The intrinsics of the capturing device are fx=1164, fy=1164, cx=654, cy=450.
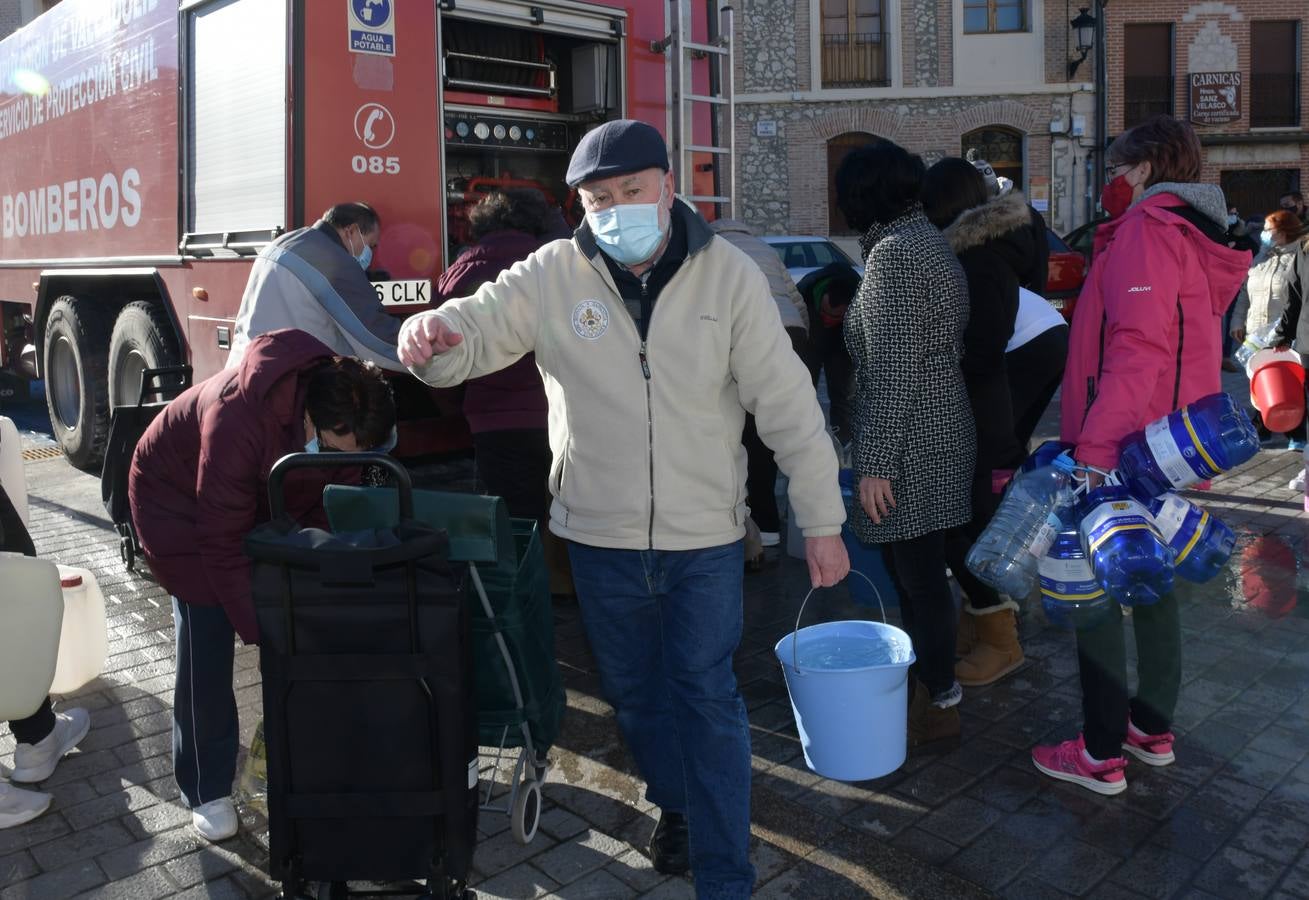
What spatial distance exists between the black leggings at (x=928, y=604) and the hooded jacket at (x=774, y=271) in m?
1.66

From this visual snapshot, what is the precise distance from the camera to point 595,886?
2.99 metres

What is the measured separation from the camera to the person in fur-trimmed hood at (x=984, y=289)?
3816 millimetres

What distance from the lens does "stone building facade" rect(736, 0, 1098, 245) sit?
25.4 metres

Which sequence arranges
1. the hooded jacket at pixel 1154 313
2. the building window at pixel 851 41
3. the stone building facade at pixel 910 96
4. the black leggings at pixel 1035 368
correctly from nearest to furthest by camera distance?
the hooded jacket at pixel 1154 313 → the black leggings at pixel 1035 368 → the stone building facade at pixel 910 96 → the building window at pixel 851 41

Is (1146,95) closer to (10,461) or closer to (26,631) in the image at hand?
(10,461)

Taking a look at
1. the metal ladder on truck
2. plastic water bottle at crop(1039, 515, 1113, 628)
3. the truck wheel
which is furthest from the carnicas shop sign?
plastic water bottle at crop(1039, 515, 1113, 628)

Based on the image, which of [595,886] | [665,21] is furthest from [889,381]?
[665,21]

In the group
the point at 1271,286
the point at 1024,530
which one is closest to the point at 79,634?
the point at 1024,530

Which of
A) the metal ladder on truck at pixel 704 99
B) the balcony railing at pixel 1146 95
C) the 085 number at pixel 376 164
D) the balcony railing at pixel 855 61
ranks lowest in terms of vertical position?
the 085 number at pixel 376 164

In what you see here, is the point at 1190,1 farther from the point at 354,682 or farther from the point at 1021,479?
the point at 354,682

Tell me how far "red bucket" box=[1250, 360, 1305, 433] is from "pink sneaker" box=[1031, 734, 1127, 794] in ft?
9.06

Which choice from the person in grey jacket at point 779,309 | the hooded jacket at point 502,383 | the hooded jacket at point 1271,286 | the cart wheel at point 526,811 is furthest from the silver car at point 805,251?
the cart wheel at point 526,811

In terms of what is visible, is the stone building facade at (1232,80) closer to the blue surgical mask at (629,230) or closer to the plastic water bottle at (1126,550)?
the plastic water bottle at (1126,550)

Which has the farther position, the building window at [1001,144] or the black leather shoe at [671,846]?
the building window at [1001,144]
